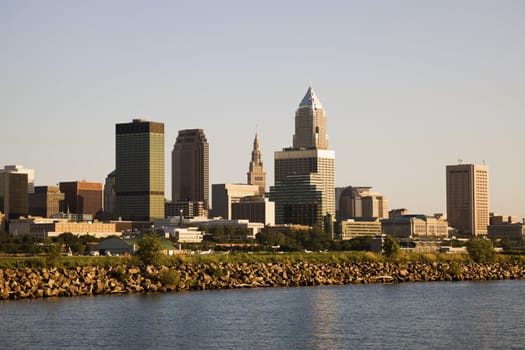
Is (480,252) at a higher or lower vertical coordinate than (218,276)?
higher

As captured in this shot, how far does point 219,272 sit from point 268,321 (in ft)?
104

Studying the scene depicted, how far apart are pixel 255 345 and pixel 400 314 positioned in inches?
784

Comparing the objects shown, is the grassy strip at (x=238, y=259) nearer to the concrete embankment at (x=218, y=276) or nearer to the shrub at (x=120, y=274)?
the concrete embankment at (x=218, y=276)

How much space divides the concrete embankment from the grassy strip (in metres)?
1.67

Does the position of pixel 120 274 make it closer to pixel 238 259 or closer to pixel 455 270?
pixel 238 259

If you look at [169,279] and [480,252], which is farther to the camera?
[480,252]

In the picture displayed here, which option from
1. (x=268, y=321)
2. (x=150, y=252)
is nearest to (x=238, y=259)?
(x=150, y=252)

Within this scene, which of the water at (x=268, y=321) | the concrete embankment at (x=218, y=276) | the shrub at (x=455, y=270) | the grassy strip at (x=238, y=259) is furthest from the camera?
the shrub at (x=455, y=270)

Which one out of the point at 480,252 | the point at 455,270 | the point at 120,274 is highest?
the point at 480,252

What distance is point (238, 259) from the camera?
113 m

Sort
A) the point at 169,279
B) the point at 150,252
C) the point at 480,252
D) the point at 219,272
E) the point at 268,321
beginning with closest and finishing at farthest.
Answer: the point at 268,321 < the point at 169,279 < the point at 150,252 < the point at 219,272 < the point at 480,252

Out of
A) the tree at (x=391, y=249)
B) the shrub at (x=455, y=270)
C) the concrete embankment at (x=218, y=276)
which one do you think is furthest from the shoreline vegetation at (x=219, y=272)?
the tree at (x=391, y=249)

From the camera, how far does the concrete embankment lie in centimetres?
8888

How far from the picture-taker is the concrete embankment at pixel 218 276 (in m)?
88.9
